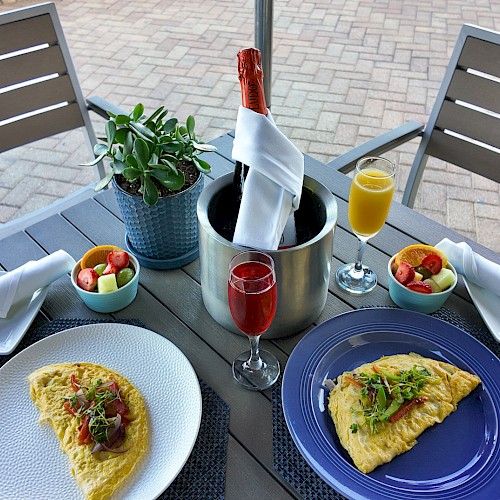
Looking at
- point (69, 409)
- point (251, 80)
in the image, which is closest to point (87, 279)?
point (69, 409)

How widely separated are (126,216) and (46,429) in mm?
405

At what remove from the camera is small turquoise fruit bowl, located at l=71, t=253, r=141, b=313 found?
3.05 ft

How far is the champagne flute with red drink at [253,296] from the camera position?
2.43 ft

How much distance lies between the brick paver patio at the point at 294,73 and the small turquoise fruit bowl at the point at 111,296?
1.74m

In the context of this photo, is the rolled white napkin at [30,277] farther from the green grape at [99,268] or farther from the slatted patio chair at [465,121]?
the slatted patio chair at [465,121]

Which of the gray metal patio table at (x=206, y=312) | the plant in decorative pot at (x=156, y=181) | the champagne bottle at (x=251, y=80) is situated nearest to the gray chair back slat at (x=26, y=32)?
the gray metal patio table at (x=206, y=312)

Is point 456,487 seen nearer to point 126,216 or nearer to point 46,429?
point 46,429

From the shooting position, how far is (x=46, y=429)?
771 mm

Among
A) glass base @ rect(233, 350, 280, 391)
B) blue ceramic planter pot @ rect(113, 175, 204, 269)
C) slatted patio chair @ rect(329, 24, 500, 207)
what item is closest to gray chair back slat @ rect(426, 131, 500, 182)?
slatted patio chair @ rect(329, 24, 500, 207)

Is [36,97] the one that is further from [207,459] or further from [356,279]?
[207,459]

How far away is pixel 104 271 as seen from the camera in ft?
3.16

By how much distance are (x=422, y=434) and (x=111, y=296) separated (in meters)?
0.56

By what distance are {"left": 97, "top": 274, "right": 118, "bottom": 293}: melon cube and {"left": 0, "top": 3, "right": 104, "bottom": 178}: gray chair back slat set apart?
87cm

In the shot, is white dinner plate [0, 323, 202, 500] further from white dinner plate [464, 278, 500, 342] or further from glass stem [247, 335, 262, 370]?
white dinner plate [464, 278, 500, 342]
